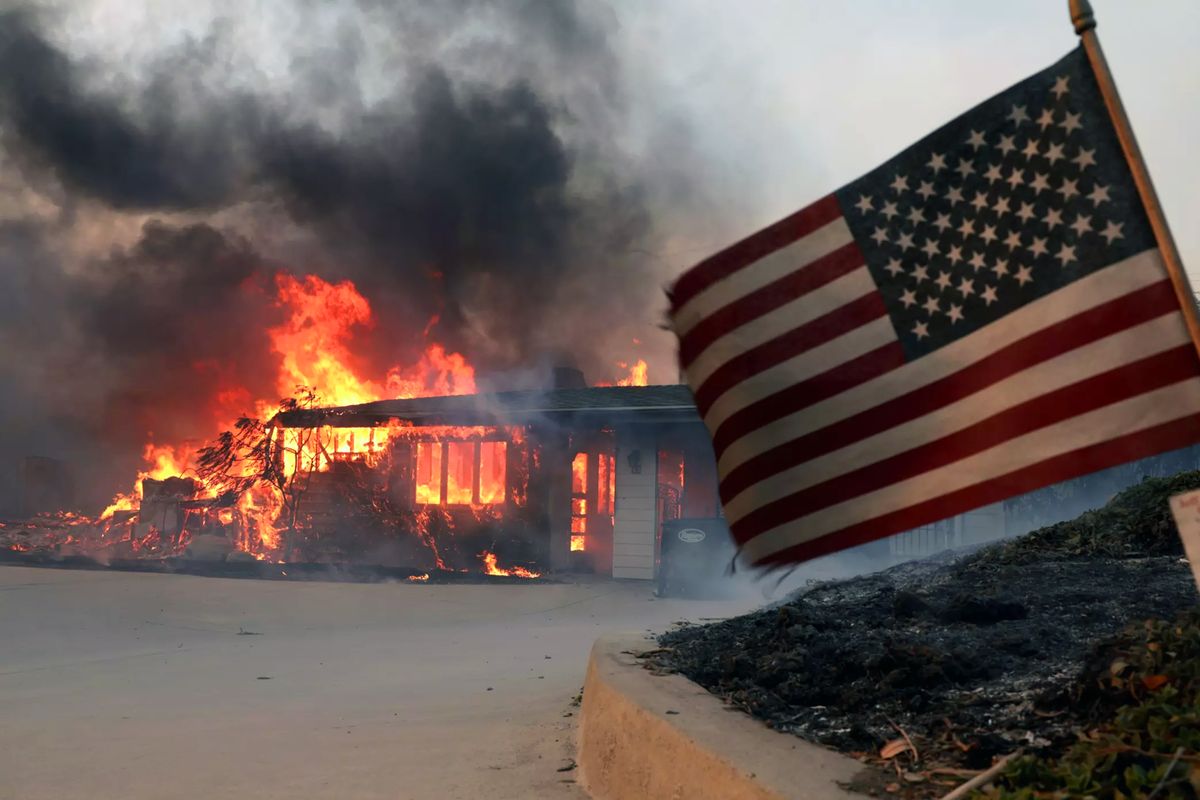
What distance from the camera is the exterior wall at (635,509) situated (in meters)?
17.0

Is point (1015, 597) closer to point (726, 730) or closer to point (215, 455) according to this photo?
point (726, 730)

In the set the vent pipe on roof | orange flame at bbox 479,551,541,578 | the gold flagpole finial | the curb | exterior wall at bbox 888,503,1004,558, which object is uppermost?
the vent pipe on roof

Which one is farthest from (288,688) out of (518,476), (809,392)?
(518,476)

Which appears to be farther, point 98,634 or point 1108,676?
point 98,634

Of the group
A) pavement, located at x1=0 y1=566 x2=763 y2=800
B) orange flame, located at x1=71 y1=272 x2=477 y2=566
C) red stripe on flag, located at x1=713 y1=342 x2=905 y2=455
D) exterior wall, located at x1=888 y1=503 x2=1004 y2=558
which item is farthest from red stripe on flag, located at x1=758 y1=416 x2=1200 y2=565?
orange flame, located at x1=71 y1=272 x2=477 y2=566

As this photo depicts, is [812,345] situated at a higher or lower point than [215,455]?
lower

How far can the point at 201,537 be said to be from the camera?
16.1 metres

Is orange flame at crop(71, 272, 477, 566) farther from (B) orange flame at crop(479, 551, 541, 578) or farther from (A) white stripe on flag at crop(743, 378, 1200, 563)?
(A) white stripe on flag at crop(743, 378, 1200, 563)

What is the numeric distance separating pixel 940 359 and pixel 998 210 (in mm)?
415

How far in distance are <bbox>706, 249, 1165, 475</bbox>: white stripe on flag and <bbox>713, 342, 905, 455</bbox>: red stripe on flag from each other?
2cm

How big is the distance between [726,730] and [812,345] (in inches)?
52.4

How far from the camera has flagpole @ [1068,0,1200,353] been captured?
227cm

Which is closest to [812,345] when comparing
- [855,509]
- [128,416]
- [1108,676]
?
[855,509]

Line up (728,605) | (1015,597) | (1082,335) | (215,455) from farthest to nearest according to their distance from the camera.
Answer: (215,455)
(728,605)
(1015,597)
(1082,335)
